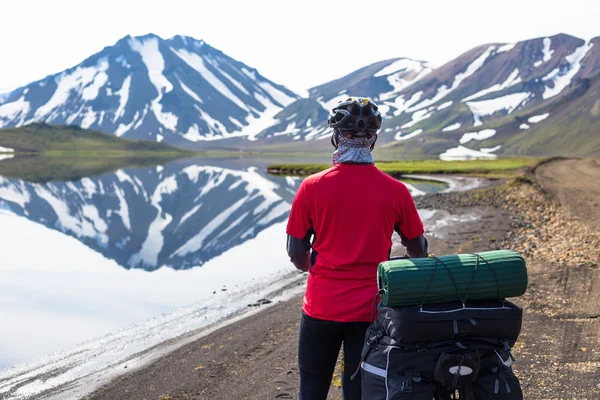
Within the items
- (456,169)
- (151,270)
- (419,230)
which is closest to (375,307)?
(419,230)

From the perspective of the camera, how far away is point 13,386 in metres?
12.2

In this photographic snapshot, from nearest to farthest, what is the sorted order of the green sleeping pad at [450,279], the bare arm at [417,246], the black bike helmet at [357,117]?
the green sleeping pad at [450,279] → the black bike helmet at [357,117] → the bare arm at [417,246]

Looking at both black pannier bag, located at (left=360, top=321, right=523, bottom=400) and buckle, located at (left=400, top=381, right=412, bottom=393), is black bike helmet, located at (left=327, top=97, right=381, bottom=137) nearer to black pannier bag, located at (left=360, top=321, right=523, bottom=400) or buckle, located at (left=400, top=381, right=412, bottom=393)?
black pannier bag, located at (left=360, top=321, right=523, bottom=400)

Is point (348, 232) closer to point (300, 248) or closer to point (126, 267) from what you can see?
point (300, 248)

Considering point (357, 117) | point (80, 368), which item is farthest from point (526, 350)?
point (80, 368)

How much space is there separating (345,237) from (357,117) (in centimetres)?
92

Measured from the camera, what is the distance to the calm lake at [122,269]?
16.0m

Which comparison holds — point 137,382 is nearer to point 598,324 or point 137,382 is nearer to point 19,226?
point 598,324

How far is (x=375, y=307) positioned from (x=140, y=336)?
39.7 feet

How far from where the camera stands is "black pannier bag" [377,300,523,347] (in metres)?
4.27

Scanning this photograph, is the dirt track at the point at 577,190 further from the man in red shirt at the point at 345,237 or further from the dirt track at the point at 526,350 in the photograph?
the man in red shirt at the point at 345,237

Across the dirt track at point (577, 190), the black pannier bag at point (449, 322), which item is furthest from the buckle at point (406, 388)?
the dirt track at point (577, 190)

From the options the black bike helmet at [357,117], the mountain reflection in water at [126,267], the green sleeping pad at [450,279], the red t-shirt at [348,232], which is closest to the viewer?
the green sleeping pad at [450,279]

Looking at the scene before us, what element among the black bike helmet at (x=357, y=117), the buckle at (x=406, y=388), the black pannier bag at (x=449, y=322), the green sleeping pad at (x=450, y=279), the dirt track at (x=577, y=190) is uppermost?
the black bike helmet at (x=357, y=117)
